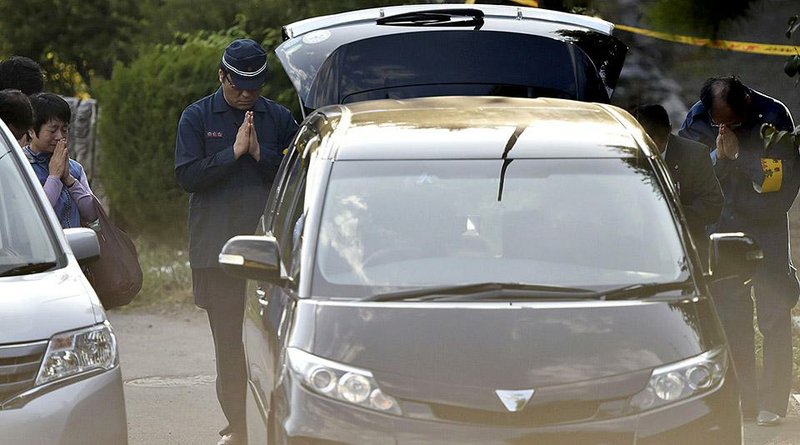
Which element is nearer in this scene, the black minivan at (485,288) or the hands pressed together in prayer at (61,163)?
the black minivan at (485,288)

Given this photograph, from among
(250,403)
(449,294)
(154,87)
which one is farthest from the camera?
(154,87)

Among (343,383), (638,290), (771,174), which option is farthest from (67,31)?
(343,383)

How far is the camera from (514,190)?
5.55 metres

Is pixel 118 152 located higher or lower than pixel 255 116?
lower

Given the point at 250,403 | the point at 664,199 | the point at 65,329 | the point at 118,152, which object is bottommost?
the point at 118,152

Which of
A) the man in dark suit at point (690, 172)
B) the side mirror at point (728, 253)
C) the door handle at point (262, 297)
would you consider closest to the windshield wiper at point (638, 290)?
the side mirror at point (728, 253)

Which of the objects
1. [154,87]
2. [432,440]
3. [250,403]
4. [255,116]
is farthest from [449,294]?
[154,87]

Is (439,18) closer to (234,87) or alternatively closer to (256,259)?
(234,87)

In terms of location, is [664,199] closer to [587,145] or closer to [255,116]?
[587,145]

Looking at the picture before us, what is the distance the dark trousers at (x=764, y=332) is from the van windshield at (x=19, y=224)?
3.86 metres

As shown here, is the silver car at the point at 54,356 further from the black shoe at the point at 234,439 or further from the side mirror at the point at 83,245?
the black shoe at the point at 234,439

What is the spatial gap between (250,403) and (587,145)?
1.59m

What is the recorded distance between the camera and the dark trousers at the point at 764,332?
832 cm

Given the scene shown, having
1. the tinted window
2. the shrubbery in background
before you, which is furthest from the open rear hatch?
the shrubbery in background
